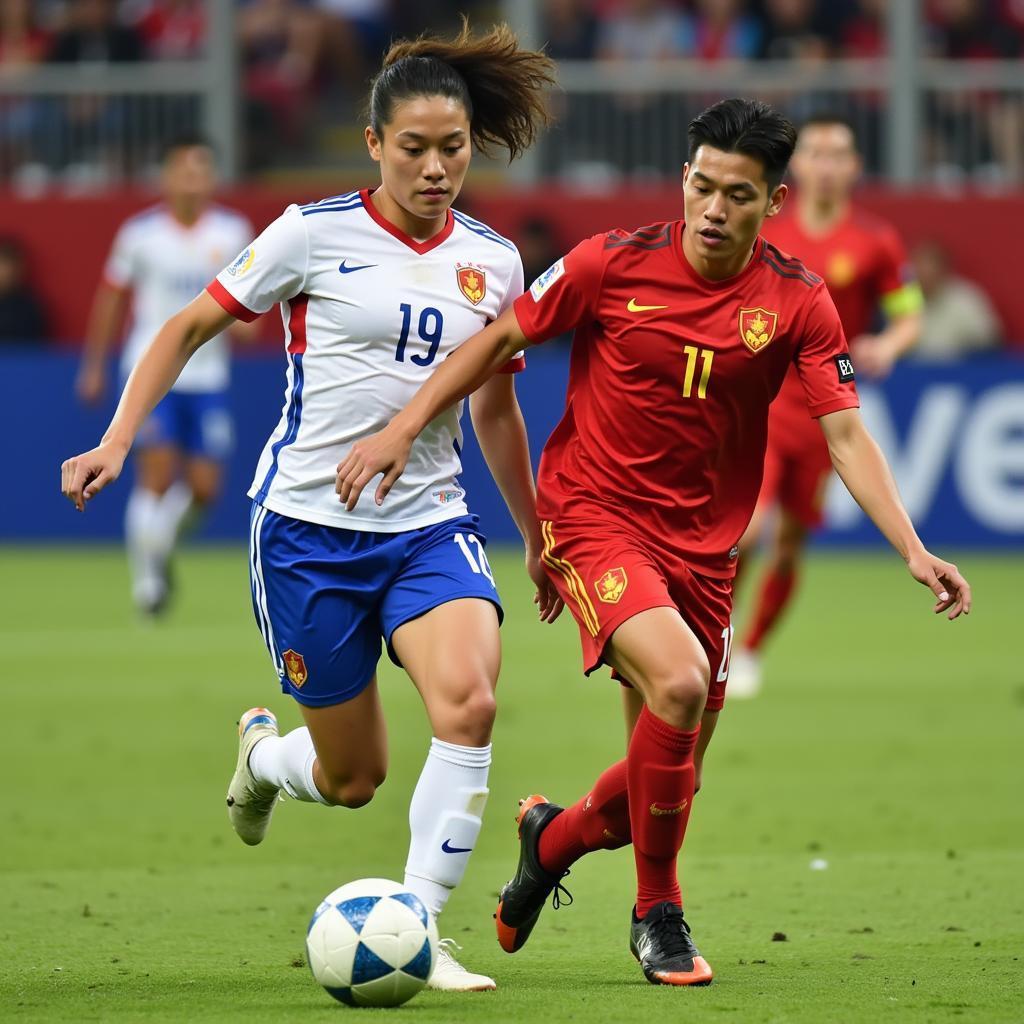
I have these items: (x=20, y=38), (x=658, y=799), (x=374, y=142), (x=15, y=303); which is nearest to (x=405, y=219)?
(x=374, y=142)

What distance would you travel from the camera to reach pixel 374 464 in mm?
5176

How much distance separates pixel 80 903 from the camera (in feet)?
20.7

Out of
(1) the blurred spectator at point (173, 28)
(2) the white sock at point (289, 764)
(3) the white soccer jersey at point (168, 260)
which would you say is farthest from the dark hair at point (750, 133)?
(1) the blurred spectator at point (173, 28)

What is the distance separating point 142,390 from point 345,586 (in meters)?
0.75

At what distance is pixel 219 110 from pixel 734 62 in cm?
A: 486

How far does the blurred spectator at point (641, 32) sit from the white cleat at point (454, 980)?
50.3 ft

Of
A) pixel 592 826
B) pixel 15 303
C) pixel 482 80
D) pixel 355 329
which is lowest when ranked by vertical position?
pixel 15 303

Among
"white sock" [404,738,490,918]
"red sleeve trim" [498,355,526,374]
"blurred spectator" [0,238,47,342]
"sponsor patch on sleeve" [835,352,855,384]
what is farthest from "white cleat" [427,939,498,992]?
"blurred spectator" [0,238,47,342]

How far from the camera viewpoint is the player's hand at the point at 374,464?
17.0 ft

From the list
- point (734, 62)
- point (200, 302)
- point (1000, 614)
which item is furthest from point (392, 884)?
point (734, 62)

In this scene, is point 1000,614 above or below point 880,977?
below

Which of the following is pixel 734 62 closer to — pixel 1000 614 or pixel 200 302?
pixel 1000 614

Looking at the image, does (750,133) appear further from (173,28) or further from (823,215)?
(173,28)

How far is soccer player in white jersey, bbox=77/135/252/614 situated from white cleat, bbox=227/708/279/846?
6.90 metres
